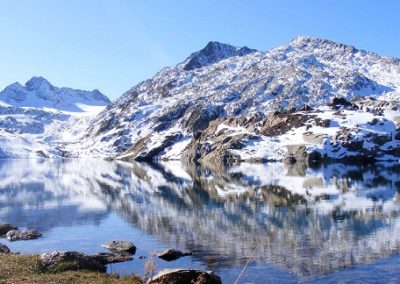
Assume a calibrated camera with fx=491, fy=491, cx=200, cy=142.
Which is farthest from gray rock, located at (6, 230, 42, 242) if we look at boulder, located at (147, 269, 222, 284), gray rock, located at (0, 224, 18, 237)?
boulder, located at (147, 269, 222, 284)

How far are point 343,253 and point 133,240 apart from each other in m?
22.8

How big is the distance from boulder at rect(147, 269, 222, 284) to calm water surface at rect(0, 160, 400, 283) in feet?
15.2

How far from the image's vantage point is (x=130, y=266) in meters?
42.2

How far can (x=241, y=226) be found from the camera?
6109 cm

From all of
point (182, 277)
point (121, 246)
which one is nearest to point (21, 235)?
point (121, 246)

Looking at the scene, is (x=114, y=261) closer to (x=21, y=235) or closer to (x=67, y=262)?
(x=67, y=262)

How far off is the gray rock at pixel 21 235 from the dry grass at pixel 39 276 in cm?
2116

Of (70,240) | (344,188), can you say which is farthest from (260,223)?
(344,188)

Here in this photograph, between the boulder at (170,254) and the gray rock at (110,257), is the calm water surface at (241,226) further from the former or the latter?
the gray rock at (110,257)

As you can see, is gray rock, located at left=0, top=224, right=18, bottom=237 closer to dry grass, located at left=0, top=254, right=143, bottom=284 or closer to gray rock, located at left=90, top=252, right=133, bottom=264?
gray rock, located at left=90, top=252, right=133, bottom=264

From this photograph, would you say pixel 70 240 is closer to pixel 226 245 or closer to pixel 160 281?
pixel 226 245

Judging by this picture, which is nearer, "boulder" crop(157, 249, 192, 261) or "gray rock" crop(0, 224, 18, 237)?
"boulder" crop(157, 249, 192, 261)

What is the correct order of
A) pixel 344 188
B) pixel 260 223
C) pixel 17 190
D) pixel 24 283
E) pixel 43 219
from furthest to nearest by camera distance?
pixel 17 190 → pixel 344 188 → pixel 43 219 → pixel 260 223 → pixel 24 283

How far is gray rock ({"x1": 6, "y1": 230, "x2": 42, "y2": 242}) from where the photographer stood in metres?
55.3
